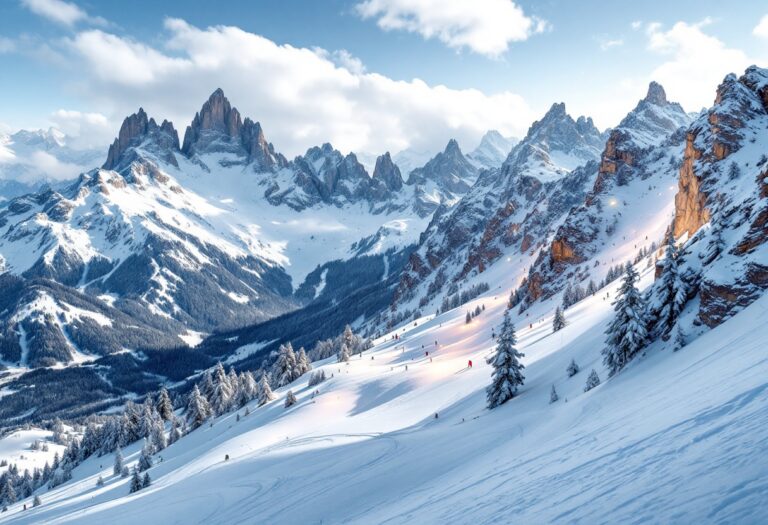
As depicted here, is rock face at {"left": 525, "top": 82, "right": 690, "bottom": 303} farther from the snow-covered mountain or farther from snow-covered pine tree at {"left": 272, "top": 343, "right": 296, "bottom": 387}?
snow-covered pine tree at {"left": 272, "top": 343, "right": 296, "bottom": 387}

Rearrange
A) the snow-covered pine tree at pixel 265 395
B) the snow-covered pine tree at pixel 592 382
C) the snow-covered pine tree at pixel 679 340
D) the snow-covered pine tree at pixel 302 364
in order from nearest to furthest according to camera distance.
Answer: the snow-covered pine tree at pixel 679 340, the snow-covered pine tree at pixel 592 382, the snow-covered pine tree at pixel 265 395, the snow-covered pine tree at pixel 302 364

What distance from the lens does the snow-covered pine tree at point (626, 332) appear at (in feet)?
91.8

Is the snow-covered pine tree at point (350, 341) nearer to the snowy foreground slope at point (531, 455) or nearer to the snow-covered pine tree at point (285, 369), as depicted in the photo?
the snow-covered pine tree at point (285, 369)

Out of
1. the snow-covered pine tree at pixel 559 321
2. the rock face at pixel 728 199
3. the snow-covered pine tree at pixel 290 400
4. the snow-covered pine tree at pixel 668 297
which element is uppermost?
the rock face at pixel 728 199

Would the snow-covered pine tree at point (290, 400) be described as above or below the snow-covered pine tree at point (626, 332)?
below

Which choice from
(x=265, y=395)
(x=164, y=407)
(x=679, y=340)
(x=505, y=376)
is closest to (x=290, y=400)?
(x=265, y=395)

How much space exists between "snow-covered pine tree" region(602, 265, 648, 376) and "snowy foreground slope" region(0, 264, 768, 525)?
1.57 metres

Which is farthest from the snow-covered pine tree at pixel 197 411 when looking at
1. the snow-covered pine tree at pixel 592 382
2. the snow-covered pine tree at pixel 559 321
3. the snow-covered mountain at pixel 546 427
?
the snow-covered pine tree at pixel 592 382

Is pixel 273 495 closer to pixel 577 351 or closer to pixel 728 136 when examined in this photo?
pixel 577 351

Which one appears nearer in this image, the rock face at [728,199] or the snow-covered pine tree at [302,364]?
the rock face at [728,199]

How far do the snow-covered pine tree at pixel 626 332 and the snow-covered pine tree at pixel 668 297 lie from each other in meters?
0.81

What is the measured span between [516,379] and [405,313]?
485ft

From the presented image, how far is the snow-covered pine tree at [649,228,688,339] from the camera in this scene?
93.8ft

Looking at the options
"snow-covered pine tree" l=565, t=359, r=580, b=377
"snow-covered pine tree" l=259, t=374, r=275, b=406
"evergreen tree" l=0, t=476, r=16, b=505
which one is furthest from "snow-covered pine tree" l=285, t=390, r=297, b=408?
"evergreen tree" l=0, t=476, r=16, b=505
